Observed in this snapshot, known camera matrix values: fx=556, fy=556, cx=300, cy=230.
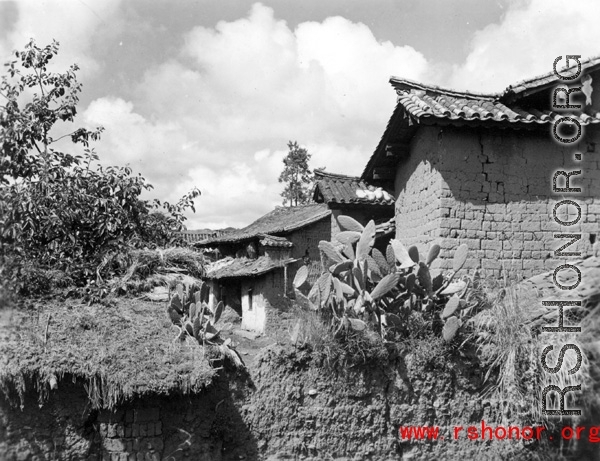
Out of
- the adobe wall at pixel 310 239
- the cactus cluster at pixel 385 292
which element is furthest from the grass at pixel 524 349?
the adobe wall at pixel 310 239

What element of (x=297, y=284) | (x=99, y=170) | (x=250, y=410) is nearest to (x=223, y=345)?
(x=250, y=410)

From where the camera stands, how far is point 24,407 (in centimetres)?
549

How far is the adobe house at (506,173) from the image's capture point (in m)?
8.43

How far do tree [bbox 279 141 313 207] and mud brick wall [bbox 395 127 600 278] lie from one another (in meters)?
24.1

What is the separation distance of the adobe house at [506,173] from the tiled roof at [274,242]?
287 inches

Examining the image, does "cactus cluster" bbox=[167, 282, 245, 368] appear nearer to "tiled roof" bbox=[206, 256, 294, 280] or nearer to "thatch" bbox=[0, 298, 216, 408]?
"thatch" bbox=[0, 298, 216, 408]

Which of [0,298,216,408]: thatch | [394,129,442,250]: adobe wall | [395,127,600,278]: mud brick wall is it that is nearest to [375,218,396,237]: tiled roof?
[394,129,442,250]: adobe wall

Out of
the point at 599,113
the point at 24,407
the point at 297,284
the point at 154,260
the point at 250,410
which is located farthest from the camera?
the point at 599,113

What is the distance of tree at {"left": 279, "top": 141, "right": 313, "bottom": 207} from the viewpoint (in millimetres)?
32781

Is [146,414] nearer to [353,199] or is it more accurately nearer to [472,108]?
[472,108]

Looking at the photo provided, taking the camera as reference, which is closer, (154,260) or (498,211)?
(154,260)

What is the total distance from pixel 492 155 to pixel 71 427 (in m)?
6.87

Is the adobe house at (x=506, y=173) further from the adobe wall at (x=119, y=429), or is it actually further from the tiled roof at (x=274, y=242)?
the tiled roof at (x=274, y=242)

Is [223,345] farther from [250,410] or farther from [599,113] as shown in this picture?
[599,113]
